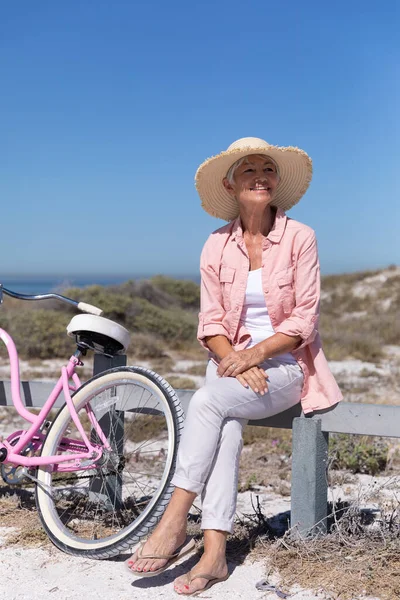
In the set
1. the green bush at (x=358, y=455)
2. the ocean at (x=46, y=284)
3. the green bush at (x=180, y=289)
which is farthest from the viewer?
the green bush at (x=180, y=289)

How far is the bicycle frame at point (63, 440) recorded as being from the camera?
10.8 ft

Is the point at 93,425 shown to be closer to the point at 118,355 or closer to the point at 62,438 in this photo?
the point at 62,438

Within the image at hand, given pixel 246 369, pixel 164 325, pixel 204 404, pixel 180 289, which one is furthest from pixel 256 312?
pixel 180 289

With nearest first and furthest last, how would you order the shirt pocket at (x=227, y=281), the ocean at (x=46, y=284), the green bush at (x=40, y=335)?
the shirt pocket at (x=227, y=281)
the green bush at (x=40, y=335)
the ocean at (x=46, y=284)

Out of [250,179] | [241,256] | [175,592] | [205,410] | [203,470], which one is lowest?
[175,592]

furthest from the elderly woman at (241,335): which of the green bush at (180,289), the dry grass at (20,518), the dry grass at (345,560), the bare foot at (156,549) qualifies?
the green bush at (180,289)

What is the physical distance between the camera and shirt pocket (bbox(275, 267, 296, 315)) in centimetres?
327

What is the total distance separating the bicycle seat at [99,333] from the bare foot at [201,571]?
3.63 ft

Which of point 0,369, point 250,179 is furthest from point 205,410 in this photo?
point 0,369

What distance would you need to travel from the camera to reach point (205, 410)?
9.68 feet

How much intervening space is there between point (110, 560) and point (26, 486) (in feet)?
4.41

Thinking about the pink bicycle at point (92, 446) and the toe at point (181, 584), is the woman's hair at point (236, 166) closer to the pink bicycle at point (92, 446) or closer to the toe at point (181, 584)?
the pink bicycle at point (92, 446)

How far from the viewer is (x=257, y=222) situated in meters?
3.45

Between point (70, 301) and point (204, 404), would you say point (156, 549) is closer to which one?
point (204, 404)
